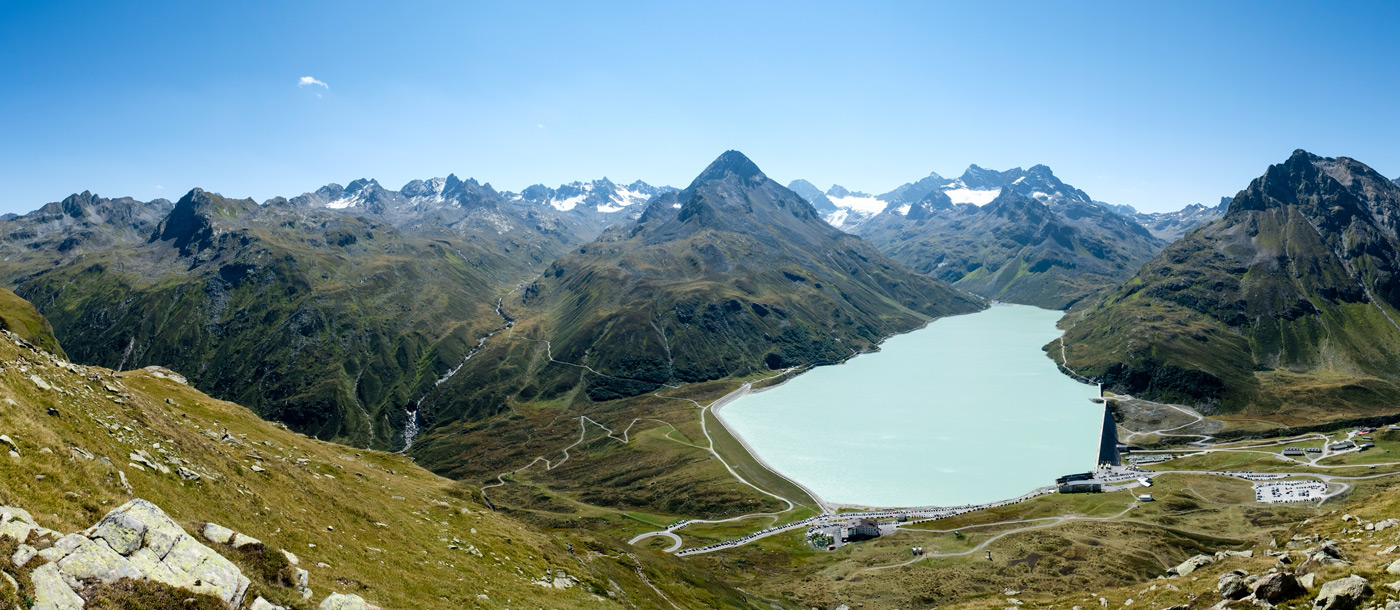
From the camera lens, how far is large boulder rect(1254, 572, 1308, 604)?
31.0 m

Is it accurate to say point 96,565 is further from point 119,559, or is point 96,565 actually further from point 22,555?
point 22,555

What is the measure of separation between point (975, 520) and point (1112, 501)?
38570mm

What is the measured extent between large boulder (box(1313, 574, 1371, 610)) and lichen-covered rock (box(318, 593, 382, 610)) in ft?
140

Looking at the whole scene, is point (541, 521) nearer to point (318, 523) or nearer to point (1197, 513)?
point (318, 523)

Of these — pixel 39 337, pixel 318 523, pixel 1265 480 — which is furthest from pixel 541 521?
pixel 1265 480

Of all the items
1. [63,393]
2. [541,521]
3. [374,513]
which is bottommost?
[541,521]

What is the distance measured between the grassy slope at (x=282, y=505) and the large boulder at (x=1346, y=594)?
143 ft

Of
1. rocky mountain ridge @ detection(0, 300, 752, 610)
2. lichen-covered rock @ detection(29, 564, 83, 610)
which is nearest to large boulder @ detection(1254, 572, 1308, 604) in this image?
rocky mountain ridge @ detection(0, 300, 752, 610)

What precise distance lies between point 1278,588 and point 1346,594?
3.51 m

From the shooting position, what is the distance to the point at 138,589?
Result: 66.3 feet

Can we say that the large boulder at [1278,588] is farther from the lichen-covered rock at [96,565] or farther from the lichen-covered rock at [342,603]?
the lichen-covered rock at [96,565]

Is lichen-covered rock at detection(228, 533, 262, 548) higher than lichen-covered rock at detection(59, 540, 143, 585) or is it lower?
lower

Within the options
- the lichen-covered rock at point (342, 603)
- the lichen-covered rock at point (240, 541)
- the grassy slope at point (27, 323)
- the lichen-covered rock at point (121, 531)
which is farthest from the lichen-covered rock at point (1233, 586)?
the grassy slope at point (27, 323)

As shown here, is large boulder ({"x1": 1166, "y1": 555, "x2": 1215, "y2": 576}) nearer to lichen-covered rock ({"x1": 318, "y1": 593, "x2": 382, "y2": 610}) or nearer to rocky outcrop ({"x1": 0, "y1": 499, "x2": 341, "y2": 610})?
lichen-covered rock ({"x1": 318, "y1": 593, "x2": 382, "y2": 610})
